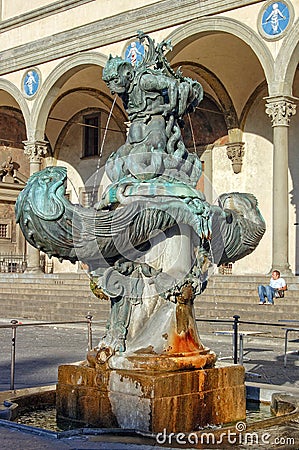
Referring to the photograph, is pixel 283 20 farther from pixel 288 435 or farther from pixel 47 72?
pixel 288 435

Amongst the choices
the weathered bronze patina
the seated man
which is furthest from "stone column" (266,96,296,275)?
Result: the weathered bronze patina

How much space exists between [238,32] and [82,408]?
46.7 feet

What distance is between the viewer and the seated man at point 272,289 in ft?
46.3

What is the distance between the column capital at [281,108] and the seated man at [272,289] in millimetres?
4021

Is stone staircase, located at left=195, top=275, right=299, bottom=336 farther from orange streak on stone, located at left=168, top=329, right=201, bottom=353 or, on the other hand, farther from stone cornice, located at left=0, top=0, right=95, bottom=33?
stone cornice, located at left=0, top=0, right=95, bottom=33

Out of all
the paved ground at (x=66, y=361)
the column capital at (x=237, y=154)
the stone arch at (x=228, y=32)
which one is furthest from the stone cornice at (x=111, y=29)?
the paved ground at (x=66, y=361)

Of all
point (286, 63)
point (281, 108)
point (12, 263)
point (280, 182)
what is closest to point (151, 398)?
point (280, 182)

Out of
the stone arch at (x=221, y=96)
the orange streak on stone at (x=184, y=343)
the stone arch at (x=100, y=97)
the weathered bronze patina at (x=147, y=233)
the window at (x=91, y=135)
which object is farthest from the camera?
the window at (x=91, y=135)

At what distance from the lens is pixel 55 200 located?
4.20m

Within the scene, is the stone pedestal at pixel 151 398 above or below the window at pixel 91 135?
below

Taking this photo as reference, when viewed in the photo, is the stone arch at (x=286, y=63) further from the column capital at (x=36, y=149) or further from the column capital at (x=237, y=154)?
the column capital at (x=36, y=149)

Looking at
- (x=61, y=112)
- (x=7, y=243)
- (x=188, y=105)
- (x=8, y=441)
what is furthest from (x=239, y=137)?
(x=8, y=441)

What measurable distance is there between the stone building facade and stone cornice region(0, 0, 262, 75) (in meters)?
0.03

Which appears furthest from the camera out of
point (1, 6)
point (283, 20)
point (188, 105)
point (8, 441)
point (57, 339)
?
point (1, 6)
